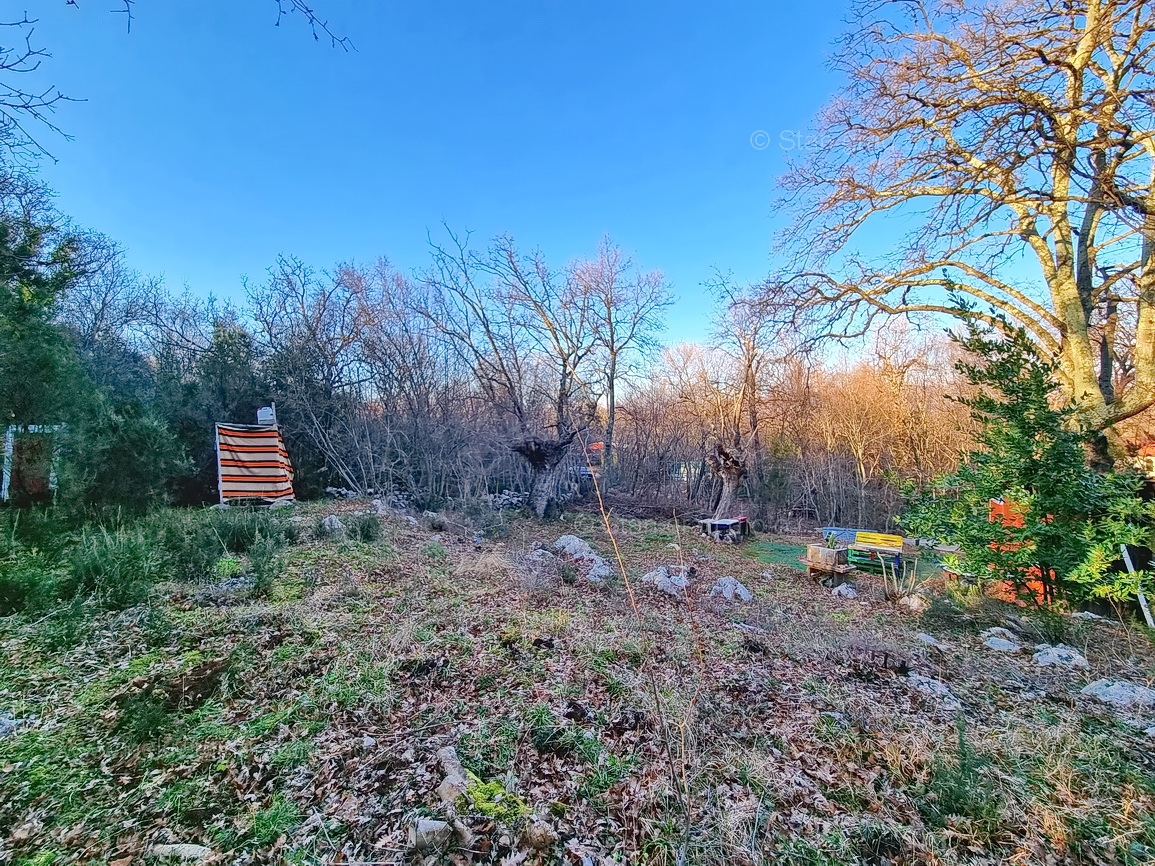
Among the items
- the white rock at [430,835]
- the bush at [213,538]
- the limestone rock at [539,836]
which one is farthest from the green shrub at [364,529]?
the limestone rock at [539,836]

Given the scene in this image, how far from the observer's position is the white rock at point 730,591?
5416 millimetres

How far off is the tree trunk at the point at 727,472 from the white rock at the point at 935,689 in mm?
8868

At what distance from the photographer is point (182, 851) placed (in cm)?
142

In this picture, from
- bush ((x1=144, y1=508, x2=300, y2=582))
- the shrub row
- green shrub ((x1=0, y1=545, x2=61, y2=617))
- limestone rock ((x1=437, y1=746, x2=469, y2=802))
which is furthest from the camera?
bush ((x1=144, y1=508, x2=300, y2=582))

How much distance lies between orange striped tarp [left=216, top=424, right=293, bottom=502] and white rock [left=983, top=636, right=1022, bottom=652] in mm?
10658

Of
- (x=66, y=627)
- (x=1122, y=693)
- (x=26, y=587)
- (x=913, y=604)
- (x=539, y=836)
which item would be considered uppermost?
(x=26, y=587)

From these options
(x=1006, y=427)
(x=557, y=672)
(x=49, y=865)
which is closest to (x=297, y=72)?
(x=49, y=865)

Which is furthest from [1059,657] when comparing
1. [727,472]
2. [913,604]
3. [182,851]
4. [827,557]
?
[727,472]

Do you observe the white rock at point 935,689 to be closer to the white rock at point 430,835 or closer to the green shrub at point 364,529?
the white rock at point 430,835

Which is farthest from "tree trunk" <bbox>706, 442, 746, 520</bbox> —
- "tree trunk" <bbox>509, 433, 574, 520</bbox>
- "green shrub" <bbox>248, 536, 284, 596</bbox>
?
"green shrub" <bbox>248, 536, 284, 596</bbox>

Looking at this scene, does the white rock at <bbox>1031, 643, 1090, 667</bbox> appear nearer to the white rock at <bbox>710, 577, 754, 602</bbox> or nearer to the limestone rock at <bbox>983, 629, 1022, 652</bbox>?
the limestone rock at <bbox>983, 629, 1022, 652</bbox>

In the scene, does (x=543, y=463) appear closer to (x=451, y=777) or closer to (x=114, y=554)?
(x=114, y=554)

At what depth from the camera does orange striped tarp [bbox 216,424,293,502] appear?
28.0 ft

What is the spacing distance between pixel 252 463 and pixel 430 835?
31.1 ft
